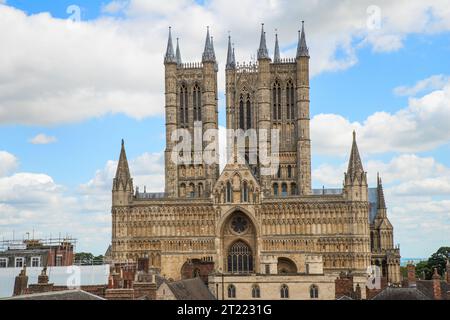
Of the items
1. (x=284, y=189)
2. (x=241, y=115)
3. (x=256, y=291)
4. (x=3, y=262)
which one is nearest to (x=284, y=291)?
(x=256, y=291)

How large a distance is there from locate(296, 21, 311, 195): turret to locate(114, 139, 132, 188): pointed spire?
22648mm

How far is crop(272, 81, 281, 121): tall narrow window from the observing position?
100 meters

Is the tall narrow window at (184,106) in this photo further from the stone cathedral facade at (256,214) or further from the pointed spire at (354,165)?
the pointed spire at (354,165)

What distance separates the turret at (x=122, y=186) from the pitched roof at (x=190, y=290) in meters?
31.0

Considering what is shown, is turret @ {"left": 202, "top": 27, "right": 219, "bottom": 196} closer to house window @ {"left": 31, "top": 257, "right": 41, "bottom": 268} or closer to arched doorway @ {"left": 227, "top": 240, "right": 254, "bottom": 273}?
arched doorway @ {"left": 227, "top": 240, "right": 254, "bottom": 273}

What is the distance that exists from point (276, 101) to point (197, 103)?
36.2 ft

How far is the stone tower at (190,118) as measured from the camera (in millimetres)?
97750

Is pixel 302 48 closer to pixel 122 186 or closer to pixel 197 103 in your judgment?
pixel 197 103

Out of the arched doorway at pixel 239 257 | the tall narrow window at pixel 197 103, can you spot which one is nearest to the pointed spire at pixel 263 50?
the tall narrow window at pixel 197 103

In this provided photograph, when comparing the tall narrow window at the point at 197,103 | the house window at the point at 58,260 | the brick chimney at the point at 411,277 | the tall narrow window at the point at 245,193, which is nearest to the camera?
the brick chimney at the point at 411,277

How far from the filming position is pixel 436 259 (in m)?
110
